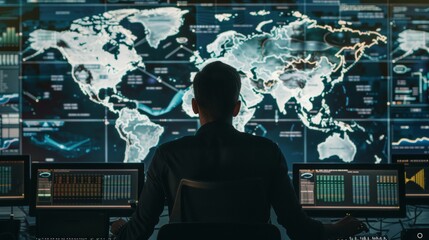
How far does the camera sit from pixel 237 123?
12.6ft

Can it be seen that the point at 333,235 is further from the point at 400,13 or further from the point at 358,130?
the point at 400,13

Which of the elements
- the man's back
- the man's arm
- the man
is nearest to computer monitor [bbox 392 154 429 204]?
the man

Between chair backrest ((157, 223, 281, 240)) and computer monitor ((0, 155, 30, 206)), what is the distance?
1834 millimetres

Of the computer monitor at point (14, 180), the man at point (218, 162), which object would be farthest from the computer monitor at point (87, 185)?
the man at point (218, 162)

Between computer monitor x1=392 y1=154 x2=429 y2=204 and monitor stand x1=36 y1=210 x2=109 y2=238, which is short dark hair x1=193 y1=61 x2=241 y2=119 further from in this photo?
computer monitor x1=392 y1=154 x2=429 y2=204

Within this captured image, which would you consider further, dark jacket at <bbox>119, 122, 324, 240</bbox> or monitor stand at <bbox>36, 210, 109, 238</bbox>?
monitor stand at <bbox>36, 210, 109, 238</bbox>

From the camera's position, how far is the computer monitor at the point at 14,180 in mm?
2980

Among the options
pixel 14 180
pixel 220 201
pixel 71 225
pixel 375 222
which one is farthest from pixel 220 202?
pixel 375 222

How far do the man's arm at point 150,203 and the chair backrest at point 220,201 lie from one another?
0.37ft

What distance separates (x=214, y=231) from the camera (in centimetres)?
139

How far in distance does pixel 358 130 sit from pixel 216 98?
234 centimetres

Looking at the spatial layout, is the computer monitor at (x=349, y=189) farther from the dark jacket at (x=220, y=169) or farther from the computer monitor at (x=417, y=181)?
the dark jacket at (x=220, y=169)

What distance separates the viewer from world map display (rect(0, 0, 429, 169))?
3828 millimetres

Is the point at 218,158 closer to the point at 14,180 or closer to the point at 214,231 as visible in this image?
the point at 214,231
